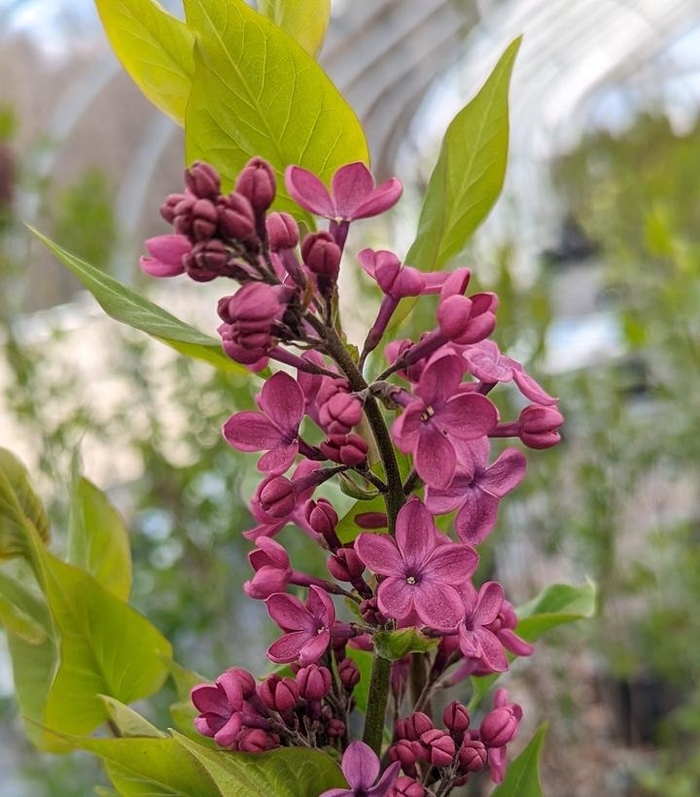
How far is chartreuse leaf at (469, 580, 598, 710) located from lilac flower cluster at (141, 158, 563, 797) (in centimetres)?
7

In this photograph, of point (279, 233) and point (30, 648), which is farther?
point (30, 648)

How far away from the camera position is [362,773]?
11.7 inches

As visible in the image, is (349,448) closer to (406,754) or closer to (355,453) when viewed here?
(355,453)

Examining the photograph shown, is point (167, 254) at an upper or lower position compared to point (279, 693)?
upper

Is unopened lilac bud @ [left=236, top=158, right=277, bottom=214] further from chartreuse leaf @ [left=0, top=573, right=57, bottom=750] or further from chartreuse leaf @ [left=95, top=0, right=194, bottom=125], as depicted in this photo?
chartreuse leaf @ [left=0, top=573, right=57, bottom=750]

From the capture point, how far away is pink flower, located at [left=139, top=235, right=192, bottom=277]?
0.28m

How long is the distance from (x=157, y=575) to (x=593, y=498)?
0.85 m

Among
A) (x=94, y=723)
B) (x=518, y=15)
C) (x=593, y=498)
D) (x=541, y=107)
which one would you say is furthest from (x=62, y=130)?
(x=541, y=107)

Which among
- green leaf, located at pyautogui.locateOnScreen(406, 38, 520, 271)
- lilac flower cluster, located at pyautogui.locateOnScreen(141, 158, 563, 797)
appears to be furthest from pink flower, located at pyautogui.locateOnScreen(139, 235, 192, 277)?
green leaf, located at pyautogui.locateOnScreen(406, 38, 520, 271)

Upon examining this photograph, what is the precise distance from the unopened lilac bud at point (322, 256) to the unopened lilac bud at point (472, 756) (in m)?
0.18

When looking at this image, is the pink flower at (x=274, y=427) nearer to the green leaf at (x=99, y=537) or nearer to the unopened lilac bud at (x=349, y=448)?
the unopened lilac bud at (x=349, y=448)

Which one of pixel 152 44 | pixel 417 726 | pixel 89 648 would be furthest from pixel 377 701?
pixel 152 44

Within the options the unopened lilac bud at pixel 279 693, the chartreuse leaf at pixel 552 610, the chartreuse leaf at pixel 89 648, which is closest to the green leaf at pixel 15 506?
the chartreuse leaf at pixel 89 648

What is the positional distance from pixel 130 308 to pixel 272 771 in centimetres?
17
